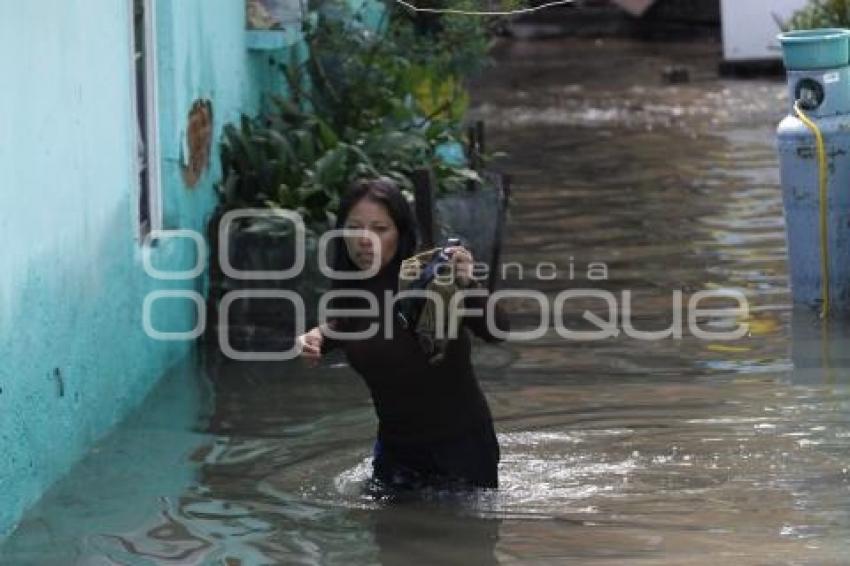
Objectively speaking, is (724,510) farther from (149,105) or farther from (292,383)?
(149,105)

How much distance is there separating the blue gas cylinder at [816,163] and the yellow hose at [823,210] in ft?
0.04

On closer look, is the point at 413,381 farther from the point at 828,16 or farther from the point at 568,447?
the point at 828,16

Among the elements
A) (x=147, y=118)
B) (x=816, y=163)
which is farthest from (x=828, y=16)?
(x=147, y=118)

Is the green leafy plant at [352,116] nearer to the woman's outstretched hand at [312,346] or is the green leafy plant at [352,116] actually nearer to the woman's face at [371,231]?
the woman's outstretched hand at [312,346]

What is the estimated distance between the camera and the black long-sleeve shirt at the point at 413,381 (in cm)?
677

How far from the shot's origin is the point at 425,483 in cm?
706

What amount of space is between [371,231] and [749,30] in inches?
668

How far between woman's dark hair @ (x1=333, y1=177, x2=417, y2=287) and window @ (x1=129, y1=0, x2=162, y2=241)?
123 inches

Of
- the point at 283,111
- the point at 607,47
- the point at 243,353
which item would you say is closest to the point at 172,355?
the point at 243,353

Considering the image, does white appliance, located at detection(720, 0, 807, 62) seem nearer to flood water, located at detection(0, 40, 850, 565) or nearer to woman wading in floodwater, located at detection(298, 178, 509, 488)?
flood water, located at detection(0, 40, 850, 565)

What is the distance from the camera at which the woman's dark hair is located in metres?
6.55

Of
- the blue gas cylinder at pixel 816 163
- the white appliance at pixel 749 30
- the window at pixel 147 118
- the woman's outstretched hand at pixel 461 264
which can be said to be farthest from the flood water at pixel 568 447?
the white appliance at pixel 749 30

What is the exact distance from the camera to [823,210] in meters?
10.7

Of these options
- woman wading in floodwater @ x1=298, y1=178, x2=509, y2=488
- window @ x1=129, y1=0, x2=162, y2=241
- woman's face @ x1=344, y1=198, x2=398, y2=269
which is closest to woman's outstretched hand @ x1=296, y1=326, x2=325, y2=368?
woman wading in floodwater @ x1=298, y1=178, x2=509, y2=488
